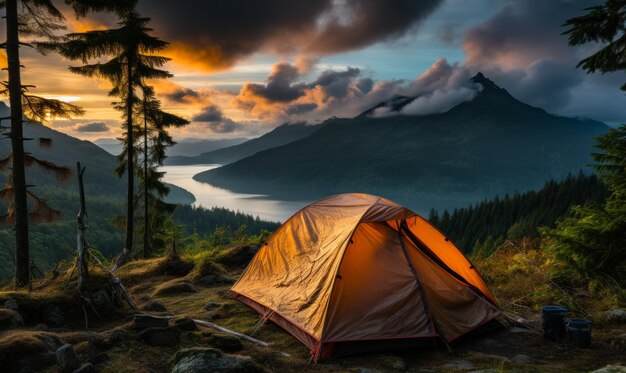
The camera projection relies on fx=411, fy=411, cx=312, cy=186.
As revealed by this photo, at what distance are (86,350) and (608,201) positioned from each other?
11357 millimetres

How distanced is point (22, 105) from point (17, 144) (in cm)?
135

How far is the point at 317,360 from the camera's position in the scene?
7.03 meters

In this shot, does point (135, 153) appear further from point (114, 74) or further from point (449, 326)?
point (449, 326)

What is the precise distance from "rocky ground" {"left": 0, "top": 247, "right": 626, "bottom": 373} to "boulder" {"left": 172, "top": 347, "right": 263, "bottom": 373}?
1 cm

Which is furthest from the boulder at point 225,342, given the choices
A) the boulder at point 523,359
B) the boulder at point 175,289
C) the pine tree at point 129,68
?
the pine tree at point 129,68

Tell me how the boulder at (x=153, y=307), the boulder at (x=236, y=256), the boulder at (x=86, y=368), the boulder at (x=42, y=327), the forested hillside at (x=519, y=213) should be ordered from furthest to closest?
the forested hillside at (x=519, y=213) → the boulder at (x=236, y=256) → the boulder at (x=153, y=307) → the boulder at (x=42, y=327) → the boulder at (x=86, y=368)

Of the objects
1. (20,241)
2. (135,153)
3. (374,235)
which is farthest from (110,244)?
(374,235)

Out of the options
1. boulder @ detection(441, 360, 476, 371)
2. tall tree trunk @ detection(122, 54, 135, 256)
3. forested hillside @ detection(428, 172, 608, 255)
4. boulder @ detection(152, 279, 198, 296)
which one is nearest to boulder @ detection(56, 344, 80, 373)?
boulder @ detection(441, 360, 476, 371)

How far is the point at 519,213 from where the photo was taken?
343 feet

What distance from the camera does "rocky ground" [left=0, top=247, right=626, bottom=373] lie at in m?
5.66

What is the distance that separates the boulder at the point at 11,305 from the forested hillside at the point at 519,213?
9284 centimetres

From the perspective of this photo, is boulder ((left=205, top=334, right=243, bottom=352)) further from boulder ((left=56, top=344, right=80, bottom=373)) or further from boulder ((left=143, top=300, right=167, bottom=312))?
boulder ((left=143, top=300, right=167, bottom=312))

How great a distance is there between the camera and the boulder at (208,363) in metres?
5.39

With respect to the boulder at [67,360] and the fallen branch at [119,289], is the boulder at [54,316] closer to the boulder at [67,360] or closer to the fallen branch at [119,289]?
the fallen branch at [119,289]
